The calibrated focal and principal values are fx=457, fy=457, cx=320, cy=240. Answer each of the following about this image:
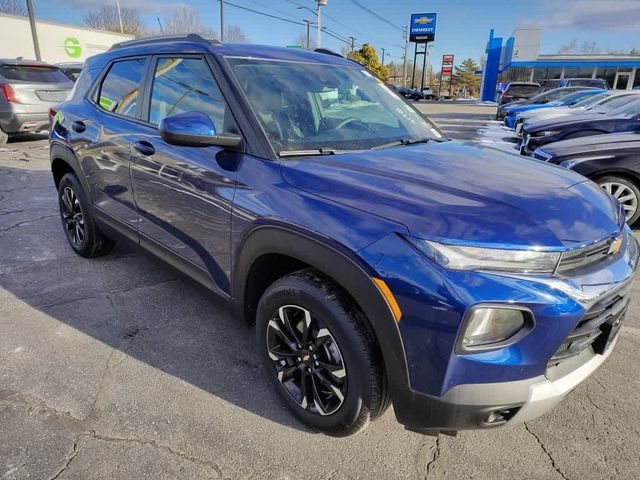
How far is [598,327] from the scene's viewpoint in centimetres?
184

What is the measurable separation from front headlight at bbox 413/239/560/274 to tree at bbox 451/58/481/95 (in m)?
98.9

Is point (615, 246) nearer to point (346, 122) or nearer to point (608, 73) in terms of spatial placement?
point (346, 122)

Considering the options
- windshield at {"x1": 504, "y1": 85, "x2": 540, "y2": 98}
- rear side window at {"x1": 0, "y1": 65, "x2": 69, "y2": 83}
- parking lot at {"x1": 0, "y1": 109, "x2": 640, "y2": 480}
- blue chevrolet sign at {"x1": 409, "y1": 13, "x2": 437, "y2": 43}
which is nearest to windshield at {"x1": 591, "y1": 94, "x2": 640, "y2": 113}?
parking lot at {"x1": 0, "y1": 109, "x2": 640, "y2": 480}

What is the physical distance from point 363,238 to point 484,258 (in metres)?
0.44

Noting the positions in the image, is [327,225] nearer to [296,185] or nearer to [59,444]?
[296,185]

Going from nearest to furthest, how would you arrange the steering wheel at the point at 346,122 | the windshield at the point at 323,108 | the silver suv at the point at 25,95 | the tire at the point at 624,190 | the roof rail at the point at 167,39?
the windshield at the point at 323,108, the steering wheel at the point at 346,122, the roof rail at the point at 167,39, the tire at the point at 624,190, the silver suv at the point at 25,95

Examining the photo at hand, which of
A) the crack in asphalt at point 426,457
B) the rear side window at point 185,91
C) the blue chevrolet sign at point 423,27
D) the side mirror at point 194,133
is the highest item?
the blue chevrolet sign at point 423,27

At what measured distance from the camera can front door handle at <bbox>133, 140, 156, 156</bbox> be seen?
2889 mm

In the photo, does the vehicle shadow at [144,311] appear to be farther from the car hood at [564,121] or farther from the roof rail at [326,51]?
the car hood at [564,121]

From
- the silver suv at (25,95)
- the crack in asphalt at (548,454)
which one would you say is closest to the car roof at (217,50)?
the crack in asphalt at (548,454)

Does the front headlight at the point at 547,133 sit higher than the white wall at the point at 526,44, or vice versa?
the white wall at the point at 526,44

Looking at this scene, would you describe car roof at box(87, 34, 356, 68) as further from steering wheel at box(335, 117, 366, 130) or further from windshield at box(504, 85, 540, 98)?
windshield at box(504, 85, 540, 98)

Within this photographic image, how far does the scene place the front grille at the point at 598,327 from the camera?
172 cm

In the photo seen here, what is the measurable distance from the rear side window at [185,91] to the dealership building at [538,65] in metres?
50.8
